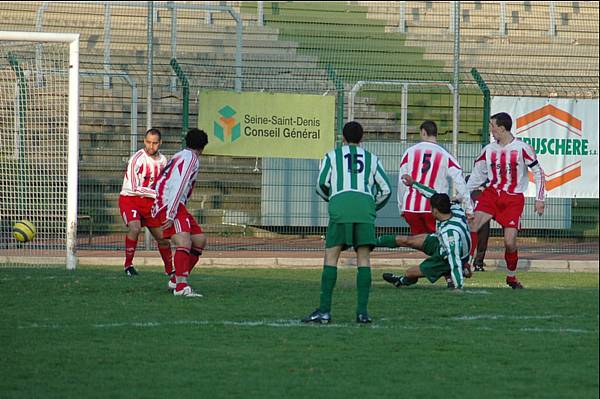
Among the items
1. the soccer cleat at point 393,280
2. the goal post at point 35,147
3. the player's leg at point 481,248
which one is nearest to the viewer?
the soccer cleat at point 393,280

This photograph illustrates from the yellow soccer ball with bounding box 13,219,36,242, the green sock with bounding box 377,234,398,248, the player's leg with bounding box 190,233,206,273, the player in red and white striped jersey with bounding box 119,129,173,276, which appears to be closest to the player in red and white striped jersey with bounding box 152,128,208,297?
the player's leg with bounding box 190,233,206,273

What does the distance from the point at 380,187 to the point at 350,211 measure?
46 cm

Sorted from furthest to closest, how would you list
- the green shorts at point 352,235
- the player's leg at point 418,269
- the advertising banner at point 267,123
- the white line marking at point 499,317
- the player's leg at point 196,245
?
the advertising banner at point 267,123 < the player's leg at point 418,269 < the player's leg at point 196,245 < the white line marking at point 499,317 < the green shorts at point 352,235

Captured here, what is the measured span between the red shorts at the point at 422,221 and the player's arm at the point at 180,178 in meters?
Answer: 3.19

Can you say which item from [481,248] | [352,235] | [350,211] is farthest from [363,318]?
[481,248]

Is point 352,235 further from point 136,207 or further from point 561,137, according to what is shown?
Result: point 561,137

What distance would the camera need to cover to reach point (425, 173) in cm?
1441

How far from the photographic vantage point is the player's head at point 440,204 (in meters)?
13.3

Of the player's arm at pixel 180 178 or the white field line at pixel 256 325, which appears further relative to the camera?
the player's arm at pixel 180 178

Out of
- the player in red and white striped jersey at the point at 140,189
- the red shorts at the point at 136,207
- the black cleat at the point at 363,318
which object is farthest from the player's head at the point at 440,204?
the red shorts at the point at 136,207

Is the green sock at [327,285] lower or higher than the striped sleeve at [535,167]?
lower

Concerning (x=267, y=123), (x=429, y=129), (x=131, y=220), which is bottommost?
(x=131, y=220)

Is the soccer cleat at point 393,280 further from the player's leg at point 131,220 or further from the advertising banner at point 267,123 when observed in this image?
the advertising banner at point 267,123

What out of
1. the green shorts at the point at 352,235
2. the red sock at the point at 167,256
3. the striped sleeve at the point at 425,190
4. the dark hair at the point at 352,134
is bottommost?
the red sock at the point at 167,256
